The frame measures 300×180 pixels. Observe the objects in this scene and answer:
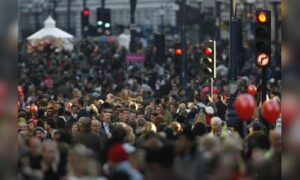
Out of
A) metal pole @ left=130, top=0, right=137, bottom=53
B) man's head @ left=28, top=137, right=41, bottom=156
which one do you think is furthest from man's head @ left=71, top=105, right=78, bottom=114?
metal pole @ left=130, top=0, right=137, bottom=53

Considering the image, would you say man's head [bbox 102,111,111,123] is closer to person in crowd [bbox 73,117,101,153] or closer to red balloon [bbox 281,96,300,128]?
person in crowd [bbox 73,117,101,153]

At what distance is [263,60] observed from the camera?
21016 mm

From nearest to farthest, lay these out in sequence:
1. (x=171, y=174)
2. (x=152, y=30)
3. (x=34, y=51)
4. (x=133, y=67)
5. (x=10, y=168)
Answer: (x=10, y=168) → (x=171, y=174) → (x=133, y=67) → (x=34, y=51) → (x=152, y=30)

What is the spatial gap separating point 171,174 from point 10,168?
1.83 m

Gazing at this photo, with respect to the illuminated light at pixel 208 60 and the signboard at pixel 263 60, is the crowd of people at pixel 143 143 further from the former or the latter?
the signboard at pixel 263 60

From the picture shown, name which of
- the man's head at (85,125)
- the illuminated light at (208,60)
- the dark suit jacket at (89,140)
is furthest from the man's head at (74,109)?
the dark suit jacket at (89,140)

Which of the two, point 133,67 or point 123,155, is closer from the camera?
point 123,155

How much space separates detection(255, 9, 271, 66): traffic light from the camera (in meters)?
21.0

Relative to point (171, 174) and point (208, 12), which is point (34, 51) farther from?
point (171, 174)

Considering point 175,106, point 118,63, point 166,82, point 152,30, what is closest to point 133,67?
point 118,63

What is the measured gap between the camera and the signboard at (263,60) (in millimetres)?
20953

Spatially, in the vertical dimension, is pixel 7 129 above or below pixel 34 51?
above

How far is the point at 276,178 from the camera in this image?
40.2 feet

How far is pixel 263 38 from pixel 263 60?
399 mm
